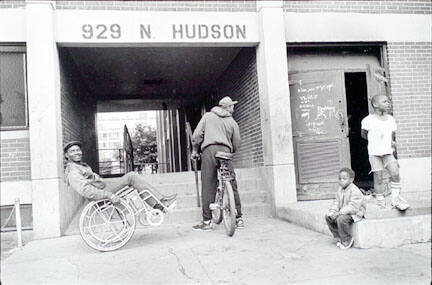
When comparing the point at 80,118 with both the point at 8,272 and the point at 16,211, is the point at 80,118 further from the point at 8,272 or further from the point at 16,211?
the point at 8,272

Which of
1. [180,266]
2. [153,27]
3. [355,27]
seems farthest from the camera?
[355,27]

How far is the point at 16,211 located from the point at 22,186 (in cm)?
58

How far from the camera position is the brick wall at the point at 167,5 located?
23.5 feet

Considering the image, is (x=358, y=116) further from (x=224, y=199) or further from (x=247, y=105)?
(x=224, y=199)

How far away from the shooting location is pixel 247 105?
8.79 meters

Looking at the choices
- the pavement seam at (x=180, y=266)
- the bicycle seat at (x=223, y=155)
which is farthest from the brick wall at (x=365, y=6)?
the pavement seam at (x=180, y=266)

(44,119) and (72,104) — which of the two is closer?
(44,119)

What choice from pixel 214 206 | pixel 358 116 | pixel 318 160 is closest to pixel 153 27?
pixel 214 206

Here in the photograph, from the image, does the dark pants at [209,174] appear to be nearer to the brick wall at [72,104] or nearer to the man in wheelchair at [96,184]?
the man in wheelchair at [96,184]

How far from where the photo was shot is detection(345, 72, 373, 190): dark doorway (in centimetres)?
1076

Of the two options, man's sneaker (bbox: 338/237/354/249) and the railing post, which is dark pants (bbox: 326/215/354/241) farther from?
the railing post

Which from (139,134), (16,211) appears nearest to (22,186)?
(16,211)

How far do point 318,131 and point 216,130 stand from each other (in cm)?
248

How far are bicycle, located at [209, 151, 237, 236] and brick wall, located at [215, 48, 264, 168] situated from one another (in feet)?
7.04
